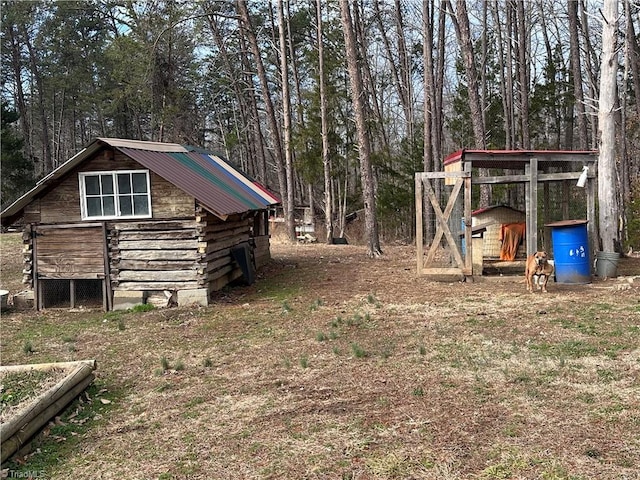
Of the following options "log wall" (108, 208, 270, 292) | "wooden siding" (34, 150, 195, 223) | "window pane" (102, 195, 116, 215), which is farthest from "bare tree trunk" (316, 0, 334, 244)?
"window pane" (102, 195, 116, 215)

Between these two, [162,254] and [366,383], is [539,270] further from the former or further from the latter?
[162,254]

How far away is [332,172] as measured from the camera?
24172mm

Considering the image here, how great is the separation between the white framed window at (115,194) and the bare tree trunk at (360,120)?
6.80m

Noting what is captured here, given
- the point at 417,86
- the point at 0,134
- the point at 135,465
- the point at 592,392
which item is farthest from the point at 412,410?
the point at 417,86

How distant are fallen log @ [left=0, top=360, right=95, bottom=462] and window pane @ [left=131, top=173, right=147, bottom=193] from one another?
16.6 ft

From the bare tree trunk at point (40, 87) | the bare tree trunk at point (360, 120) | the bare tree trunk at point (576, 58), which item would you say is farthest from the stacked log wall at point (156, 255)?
the bare tree trunk at point (40, 87)

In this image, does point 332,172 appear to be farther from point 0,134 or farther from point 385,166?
point 0,134

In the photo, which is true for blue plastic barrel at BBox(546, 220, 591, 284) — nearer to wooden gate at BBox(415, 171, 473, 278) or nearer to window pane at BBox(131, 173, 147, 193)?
wooden gate at BBox(415, 171, 473, 278)

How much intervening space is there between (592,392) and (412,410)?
1.75 metres

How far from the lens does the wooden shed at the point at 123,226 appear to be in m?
10.4

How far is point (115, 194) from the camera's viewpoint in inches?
416

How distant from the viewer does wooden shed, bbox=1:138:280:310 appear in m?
10.4

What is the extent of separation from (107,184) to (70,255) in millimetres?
1616

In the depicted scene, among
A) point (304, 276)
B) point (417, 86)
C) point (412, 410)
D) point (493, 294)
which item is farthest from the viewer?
point (417, 86)
